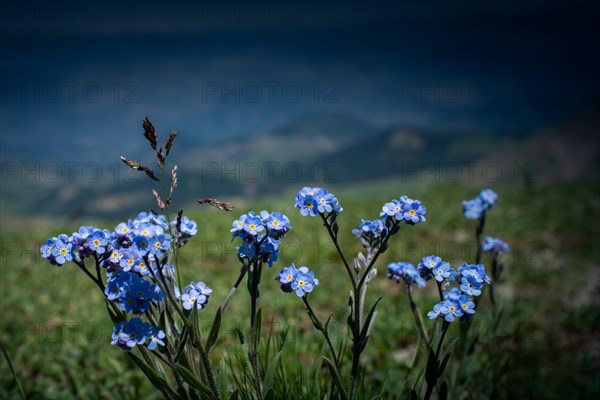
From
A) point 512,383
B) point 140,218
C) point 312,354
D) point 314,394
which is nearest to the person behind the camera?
point 140,218

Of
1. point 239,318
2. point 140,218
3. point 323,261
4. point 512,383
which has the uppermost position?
point 140,218

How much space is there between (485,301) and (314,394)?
4.29 metres

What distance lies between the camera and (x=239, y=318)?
227 inches

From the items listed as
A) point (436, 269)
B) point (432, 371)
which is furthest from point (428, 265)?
point (432, 371)

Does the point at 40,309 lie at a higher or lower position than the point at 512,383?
higher

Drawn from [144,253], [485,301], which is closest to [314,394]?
[144,253]

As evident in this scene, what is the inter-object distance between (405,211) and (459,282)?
0.48m

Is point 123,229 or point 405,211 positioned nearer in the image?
point 123,229

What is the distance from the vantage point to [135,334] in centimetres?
190

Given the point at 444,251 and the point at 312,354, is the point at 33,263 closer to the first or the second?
the point at 312,354

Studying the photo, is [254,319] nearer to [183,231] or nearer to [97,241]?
[183,231]

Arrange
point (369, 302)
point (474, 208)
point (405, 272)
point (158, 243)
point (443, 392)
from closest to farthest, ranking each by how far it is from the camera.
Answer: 1. point (158, 243)
2. point (443, 392)
3. point (405, 272)
4. point (474, 208)
5. point (369, 302)

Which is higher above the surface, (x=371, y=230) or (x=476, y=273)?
(x=371, y=230)

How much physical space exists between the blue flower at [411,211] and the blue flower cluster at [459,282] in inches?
10.8
